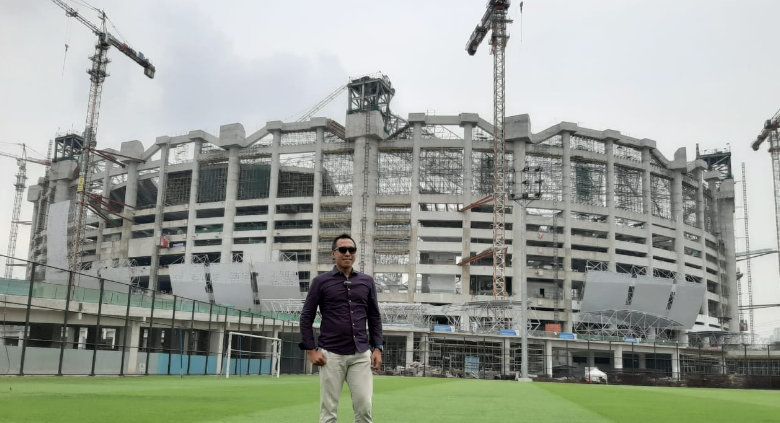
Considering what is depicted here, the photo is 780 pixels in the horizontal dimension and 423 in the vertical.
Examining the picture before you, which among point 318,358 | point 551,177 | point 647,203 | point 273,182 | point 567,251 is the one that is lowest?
point 318,358

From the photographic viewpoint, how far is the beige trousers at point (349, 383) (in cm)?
623

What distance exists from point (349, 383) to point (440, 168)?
94369 mm

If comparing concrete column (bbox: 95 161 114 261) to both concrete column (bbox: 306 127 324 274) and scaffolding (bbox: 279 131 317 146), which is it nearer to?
scaffolding (bbox: 279 131 317 146)

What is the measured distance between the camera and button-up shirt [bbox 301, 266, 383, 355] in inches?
252

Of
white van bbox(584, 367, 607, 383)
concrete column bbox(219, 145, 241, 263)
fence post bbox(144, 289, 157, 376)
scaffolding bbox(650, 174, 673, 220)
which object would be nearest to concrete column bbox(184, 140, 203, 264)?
concrete column bbox(219, 145, 241, 263)

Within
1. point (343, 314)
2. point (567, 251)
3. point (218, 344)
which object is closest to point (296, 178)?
point (567, 251)

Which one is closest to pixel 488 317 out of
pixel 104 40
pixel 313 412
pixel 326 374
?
pixel 104 40

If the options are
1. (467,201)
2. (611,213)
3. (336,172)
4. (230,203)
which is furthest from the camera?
(336,172)

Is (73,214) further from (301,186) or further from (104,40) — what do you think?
(301,186)

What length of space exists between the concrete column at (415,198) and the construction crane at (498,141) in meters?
5.60

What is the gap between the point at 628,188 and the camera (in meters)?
Result: 107

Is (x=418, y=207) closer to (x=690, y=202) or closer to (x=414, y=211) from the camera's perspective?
(x=414, y=211)

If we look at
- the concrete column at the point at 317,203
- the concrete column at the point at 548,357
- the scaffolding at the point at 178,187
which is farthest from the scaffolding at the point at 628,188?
the scaffolding at the point at 178,187

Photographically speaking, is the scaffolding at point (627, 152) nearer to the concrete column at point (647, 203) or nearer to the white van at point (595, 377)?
the concrete column at point (647, 203)
